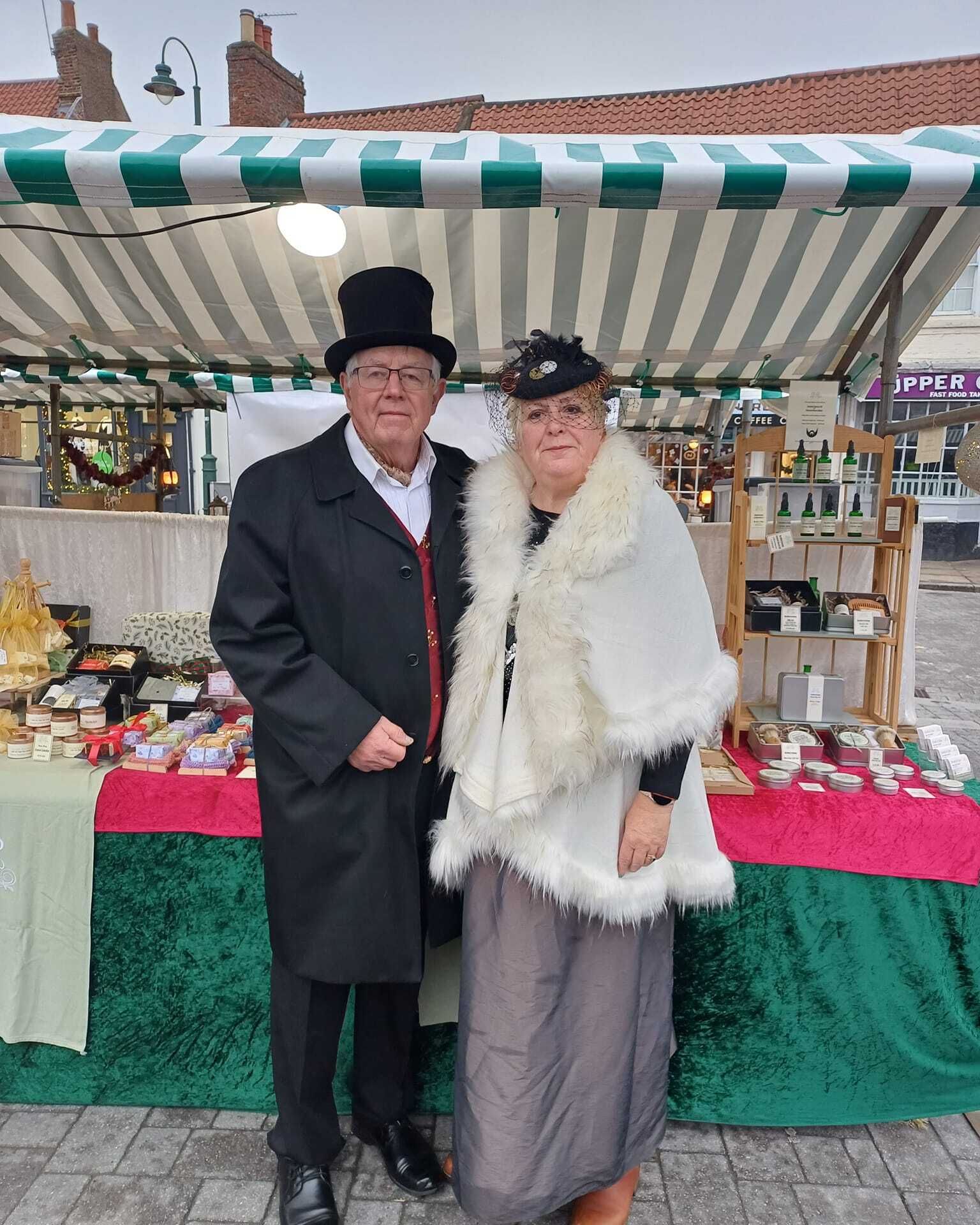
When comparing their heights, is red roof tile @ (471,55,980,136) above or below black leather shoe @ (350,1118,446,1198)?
above

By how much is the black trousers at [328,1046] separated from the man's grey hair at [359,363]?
94cm

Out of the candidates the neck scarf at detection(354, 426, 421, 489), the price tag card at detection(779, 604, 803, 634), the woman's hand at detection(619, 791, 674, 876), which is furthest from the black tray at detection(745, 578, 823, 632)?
the neck scarf at detection(354, 426, 421, 489)

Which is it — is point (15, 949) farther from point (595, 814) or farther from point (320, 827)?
point (595, 814)

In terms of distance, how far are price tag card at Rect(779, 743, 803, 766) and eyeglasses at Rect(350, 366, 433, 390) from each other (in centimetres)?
158

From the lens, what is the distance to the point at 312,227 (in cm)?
282

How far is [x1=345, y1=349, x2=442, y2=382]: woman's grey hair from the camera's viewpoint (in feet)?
5.65

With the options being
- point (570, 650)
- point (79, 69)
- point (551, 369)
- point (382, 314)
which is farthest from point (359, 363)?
point (79, 69)

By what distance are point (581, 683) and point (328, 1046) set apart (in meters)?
1.12

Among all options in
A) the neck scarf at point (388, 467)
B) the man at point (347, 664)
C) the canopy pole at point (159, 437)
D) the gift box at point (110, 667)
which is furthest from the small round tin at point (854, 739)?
the canopy pole at point (159, 437)

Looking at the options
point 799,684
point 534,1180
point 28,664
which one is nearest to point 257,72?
point 28,664

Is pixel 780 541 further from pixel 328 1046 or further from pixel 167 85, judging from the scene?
pixel 167 85

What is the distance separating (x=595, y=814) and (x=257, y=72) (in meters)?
17.8

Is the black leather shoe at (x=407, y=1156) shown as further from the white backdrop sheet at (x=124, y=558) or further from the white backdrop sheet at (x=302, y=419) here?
the white backdrop sheet at (x=302, y=419)

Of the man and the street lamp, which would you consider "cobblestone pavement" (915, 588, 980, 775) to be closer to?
the man
